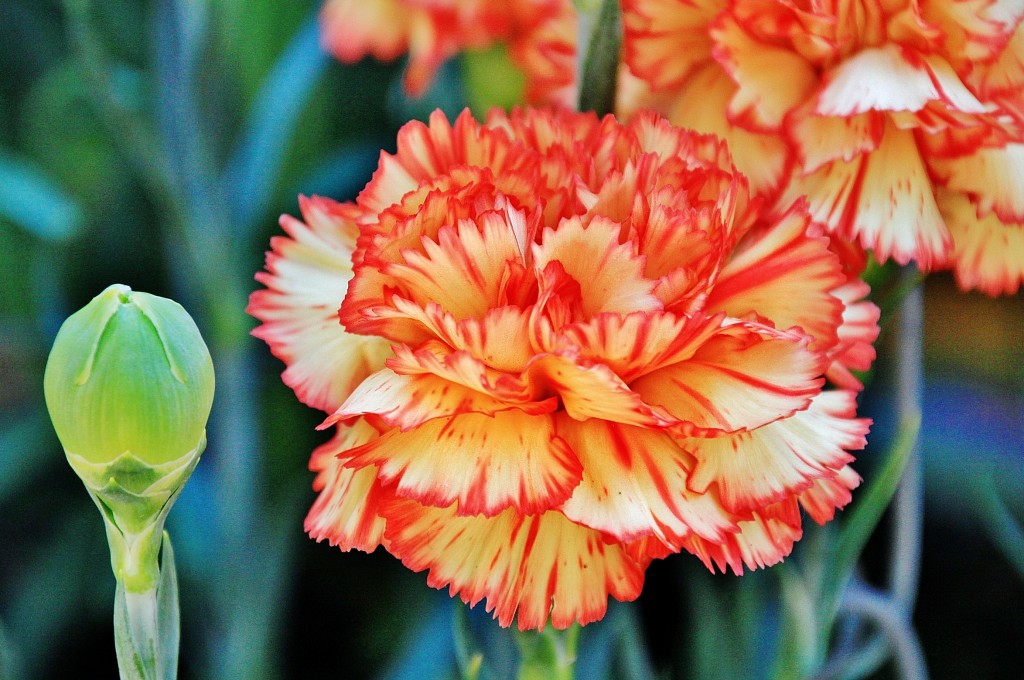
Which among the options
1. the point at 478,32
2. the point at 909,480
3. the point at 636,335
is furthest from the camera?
the point at 909,480

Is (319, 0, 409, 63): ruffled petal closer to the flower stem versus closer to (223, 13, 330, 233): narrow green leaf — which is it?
(223, 13, 330, 233): narrow green leaf

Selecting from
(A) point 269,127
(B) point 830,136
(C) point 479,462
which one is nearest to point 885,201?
(B) point 830,136

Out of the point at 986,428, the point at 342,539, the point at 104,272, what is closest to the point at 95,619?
the point at 104,272

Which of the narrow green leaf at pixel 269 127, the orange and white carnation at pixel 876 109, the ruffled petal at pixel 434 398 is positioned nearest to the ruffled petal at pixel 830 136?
the orange and white carnation at pixel 876 109

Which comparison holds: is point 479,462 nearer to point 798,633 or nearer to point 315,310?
point 315,310

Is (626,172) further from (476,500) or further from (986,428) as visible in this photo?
(986,428)
